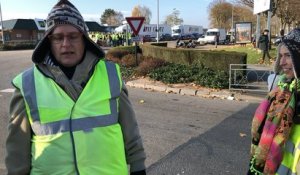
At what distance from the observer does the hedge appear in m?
13.6

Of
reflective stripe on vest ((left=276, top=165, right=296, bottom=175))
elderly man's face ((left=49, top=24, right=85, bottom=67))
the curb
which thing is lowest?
the curb

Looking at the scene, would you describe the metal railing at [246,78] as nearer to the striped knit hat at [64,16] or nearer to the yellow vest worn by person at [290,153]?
the yellow vest worn by person at [290,153]

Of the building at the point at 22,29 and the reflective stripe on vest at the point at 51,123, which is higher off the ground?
the building at the point at 22,29

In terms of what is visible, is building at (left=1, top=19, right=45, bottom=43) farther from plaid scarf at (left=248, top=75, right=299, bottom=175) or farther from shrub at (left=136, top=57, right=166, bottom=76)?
plaid scarf at (left=248, top=75, right=299, bottom=175)

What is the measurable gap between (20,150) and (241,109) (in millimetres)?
8225

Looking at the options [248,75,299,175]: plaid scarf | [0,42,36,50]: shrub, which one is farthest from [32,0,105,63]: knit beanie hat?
[0,42,36,50]: shrub

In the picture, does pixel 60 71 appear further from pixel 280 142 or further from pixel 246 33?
pixel 246 33

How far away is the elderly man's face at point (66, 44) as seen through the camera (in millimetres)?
2311

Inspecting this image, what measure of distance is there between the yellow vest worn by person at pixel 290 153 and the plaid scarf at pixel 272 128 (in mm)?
31

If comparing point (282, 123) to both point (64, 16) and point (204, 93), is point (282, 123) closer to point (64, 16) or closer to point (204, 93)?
point (64, 16)

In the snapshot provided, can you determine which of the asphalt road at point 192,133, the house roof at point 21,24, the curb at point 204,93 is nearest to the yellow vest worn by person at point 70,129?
the asphalt road at point 192,133

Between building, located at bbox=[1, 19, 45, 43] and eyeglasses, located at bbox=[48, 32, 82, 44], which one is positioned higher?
building, located at bbox=[1, 19, 45, 43]

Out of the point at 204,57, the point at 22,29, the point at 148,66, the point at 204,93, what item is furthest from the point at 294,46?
the point at 22,29

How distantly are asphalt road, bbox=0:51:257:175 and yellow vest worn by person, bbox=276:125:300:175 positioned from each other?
2.74m
